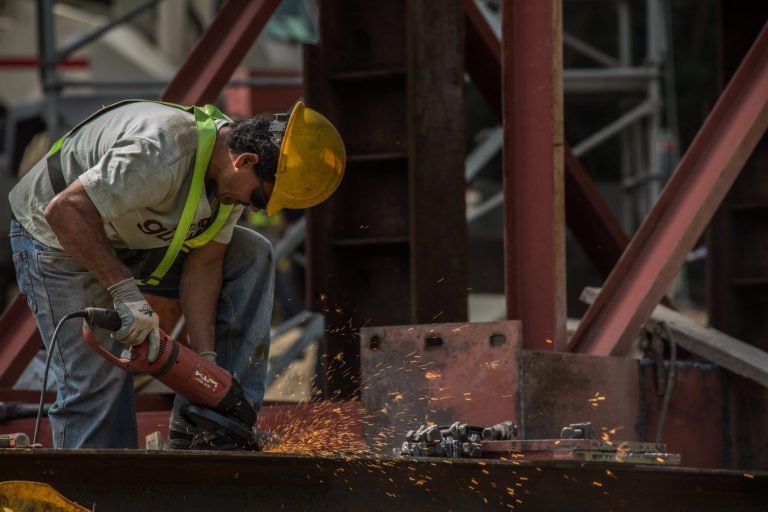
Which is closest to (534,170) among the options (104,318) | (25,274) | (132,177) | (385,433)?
(385,433)

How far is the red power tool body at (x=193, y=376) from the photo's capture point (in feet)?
15.2

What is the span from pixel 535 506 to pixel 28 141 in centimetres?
1153

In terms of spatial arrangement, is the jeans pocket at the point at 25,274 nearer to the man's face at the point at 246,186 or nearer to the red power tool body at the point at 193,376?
the red power tool body at the point at 193,376

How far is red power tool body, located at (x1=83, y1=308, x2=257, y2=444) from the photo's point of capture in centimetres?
462

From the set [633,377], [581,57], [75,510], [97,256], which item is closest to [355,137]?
[633,377]

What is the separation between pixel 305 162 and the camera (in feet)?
16.0

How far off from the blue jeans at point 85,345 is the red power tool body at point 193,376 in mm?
145

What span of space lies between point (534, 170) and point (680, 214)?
88 cm

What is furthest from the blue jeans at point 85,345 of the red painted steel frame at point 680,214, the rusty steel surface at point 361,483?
the red painted steel frame at point 680,214

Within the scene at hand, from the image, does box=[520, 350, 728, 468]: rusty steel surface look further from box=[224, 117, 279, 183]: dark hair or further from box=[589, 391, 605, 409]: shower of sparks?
box=[224, 117, 279, 183]: dark hair

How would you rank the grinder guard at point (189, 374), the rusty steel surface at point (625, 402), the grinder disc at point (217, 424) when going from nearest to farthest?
the grinder guard at point (189, 374) < the grinder disc at point (217, 424) < the rusty steel surface at point (625, 402)

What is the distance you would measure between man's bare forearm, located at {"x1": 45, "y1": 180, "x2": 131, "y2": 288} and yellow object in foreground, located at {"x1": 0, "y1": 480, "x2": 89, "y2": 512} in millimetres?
781

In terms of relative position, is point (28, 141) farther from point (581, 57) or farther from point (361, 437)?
point (581, 57)

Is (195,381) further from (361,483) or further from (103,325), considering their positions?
(361,483)
